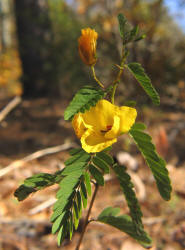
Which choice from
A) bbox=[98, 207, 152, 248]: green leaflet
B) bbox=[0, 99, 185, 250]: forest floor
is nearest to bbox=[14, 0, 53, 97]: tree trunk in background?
bbox=[0, 99, 185, 250]: forest floor

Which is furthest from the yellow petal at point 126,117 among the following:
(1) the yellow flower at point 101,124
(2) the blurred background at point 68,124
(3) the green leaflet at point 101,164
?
(2) the blurred background at point 68,124

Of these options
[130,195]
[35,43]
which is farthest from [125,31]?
[35,43]

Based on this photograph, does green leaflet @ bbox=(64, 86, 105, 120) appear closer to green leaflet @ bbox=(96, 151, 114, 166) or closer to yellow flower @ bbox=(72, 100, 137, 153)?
yellow flower @ bbox=(72, 100, 137, 153)

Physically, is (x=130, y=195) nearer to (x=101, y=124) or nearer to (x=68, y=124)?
(x=101, y=124)

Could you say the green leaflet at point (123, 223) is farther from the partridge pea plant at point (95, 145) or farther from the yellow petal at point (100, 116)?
the yellow petal at point (100, 116)

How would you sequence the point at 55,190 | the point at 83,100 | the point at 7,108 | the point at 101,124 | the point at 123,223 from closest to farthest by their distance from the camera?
the point at 83,100 → the point at 101,124 → the point at 123,223 → the point at 55,190 → the point at 7,108

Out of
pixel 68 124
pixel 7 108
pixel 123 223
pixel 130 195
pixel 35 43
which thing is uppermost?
pixel 130 195

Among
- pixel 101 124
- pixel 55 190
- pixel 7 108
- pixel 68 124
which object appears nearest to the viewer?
pixel 101 124
